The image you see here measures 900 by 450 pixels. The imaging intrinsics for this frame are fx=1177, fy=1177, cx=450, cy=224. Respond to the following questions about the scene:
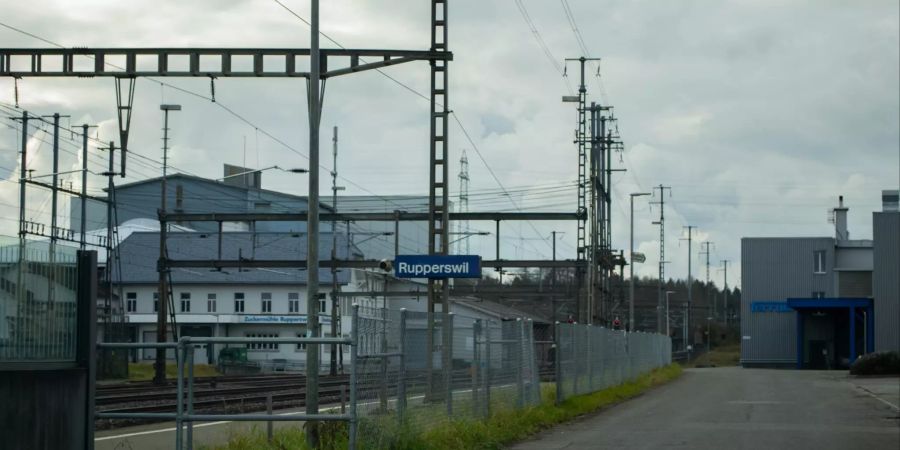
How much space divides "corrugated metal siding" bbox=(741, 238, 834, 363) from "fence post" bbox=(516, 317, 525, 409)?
218 ft

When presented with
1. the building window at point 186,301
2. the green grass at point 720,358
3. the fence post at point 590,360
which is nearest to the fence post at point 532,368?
→ the fence post at point 590,360

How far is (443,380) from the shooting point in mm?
17547

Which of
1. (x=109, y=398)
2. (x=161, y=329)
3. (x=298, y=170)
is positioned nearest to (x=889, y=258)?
(x=298, y=170)

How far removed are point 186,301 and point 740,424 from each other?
60.9 metres

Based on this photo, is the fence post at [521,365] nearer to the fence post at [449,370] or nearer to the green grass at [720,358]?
the fence post at [449,370]

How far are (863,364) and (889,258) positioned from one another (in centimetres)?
1718

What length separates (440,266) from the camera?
22844mm

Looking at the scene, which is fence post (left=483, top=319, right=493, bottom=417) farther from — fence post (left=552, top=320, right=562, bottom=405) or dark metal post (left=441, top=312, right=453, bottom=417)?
fence post (left=552, top=320, right=562, bottom=405)

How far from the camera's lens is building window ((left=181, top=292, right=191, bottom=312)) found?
257 feet

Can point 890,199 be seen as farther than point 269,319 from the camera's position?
Yes

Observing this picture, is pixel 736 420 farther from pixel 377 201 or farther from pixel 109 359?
pixel 377 201

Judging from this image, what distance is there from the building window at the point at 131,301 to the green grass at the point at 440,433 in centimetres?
5601

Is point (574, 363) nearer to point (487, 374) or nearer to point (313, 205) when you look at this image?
point (487, 374)

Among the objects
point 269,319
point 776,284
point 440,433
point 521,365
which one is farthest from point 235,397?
point 776,284
